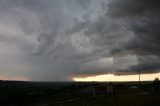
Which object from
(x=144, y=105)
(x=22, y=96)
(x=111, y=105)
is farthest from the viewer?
(x=22, y=96)

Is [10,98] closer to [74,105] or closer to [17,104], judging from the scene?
[17,104]

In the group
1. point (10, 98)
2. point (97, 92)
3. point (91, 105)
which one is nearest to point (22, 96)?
point (10, 98)

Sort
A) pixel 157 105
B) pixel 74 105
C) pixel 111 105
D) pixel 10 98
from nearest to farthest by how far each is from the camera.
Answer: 1. pixel 157 105
2. pixel 111 105
3. pixel 74 105
4. pixel 10 98

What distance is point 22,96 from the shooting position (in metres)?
105

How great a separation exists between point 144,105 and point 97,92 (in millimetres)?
50769

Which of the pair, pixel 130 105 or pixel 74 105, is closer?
pixel 130 105

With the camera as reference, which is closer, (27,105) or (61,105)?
(61,105)

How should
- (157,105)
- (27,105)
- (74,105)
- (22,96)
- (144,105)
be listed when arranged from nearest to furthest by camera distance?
(157,105), (144,105), (74,105), (27,105), (22,96)

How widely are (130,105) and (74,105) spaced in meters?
13.1

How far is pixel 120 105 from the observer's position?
169 feet

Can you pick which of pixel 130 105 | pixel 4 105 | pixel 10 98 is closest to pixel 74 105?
pixel 130 105

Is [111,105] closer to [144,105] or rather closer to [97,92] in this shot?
[144,105]

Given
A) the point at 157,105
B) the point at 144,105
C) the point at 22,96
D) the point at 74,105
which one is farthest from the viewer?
the point at 22,96

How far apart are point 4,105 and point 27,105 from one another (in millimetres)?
8085
